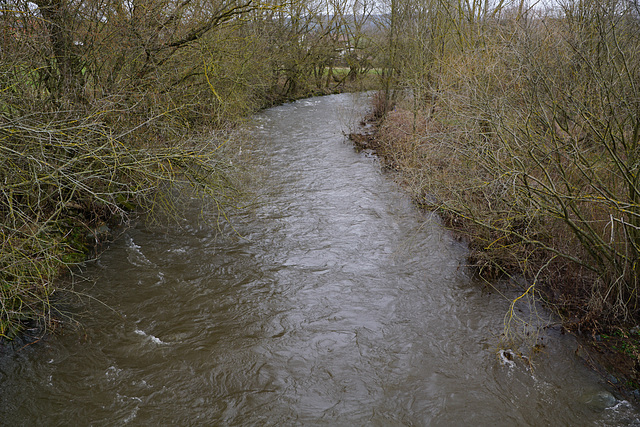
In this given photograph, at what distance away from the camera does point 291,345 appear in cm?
742

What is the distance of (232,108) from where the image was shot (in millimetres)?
15539

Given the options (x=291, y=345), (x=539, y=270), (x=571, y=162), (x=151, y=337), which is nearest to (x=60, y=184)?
(x=151, y=337)

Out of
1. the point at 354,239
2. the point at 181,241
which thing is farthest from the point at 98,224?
the point at 354,239

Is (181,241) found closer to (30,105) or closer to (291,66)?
(30,105)

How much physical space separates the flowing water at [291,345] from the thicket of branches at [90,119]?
3.46ft

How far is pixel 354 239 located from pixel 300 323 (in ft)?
12.2

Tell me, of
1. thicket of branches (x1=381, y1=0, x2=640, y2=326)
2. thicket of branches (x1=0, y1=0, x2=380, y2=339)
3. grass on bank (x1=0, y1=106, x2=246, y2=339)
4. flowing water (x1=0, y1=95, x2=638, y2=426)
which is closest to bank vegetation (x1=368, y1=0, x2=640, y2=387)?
thicket of branches (x1=381, y1=0, x2=640, y2=326)

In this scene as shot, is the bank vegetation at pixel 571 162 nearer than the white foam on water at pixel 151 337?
Yes

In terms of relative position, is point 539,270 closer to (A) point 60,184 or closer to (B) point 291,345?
(B) point 291,345

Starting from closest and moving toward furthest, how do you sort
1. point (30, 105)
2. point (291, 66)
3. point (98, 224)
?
1. point (30, 105)
2. point (98, 224)
3. point (291, 66)

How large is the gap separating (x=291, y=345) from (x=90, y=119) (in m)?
5.30

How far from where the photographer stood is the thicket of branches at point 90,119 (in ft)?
21.2

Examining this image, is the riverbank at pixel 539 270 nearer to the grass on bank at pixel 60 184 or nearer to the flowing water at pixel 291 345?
the flowing water at pixel 291 345

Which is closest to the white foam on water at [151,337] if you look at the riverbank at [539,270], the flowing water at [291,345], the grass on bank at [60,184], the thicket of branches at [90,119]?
the flowing water at [291,345]
